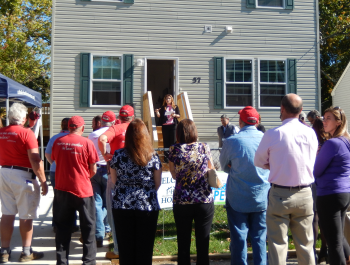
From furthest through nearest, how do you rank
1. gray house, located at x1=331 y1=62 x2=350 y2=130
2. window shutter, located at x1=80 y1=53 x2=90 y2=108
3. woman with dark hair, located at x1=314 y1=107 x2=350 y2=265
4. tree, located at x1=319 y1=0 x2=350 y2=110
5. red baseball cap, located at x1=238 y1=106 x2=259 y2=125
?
tree, located at x1=319 y1=0 x2=350 y2=110 → gray house, located at x1=331 y1=62 x2=350 y2=130 → window shutter, located at x1=80 y1=53 x2=90 y2=108 → red baseball cap, located at x1=238 y1=106 x2=259 y2=125 → woman with dark hair, located at x1=314 y1=107 x2=350 y2=265

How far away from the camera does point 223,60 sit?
39.8 feet

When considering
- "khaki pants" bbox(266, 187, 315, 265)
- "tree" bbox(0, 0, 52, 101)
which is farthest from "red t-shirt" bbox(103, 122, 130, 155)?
"tree" bbox(0, 0, 52, 101)

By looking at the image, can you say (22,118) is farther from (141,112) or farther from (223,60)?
(223,60)

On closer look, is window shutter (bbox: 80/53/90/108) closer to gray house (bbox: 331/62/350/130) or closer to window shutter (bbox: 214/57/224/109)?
window shutter (bbox: 214/57/224/109)

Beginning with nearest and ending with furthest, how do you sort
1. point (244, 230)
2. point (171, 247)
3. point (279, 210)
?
1. point (279, 210)
2. point (244, 230)
3. point (171, 247)

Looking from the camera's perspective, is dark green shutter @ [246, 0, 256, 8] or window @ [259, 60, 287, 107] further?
window @ [259, 60, 287, 107]

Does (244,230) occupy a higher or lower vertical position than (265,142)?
lower

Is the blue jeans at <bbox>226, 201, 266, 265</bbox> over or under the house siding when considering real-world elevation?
under

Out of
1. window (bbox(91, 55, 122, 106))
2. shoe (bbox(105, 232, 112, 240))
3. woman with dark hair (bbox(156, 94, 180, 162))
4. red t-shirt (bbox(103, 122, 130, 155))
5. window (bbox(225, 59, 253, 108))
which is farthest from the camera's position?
window (bbox(225, 59, 253, 108))

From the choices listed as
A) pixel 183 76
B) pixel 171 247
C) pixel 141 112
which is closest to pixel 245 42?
pixel 183 76

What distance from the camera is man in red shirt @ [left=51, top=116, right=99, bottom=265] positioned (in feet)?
14.4

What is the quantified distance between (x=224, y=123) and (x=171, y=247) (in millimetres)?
6006

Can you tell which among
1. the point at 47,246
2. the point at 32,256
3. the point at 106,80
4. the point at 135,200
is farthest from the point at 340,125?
the point at 106,80

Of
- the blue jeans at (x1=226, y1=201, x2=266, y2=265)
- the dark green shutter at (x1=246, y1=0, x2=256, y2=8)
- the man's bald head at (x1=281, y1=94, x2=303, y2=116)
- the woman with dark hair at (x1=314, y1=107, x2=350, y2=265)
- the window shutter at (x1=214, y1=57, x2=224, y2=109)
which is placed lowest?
the blue jeans at (x1=226, y1=201, x2=266, y2=265)
